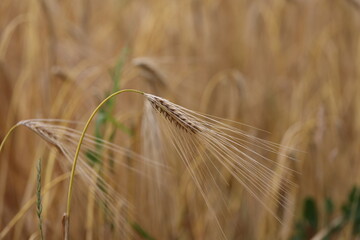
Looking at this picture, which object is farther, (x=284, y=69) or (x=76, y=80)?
(x=284, y=69)

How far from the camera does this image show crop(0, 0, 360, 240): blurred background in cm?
151

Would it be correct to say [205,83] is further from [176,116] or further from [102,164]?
[176,116]

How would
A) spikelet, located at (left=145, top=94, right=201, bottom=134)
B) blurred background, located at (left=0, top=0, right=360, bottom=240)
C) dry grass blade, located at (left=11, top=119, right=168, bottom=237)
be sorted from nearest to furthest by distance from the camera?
spikelet, located at (left=145, top=94, right=201, bottom=134) < dry grass blade, located at (left=11, top=119, right=168, bottom=237) < blurred background, located at (left=0, top=0, right=360, bottom=240)

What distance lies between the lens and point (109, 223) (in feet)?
4.31

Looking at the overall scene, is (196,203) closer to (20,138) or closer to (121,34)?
(20,138)

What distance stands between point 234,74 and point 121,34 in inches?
25.3

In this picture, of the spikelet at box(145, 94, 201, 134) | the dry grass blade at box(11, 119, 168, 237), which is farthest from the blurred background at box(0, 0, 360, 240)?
the spikelet at box(145, 94, 201, 134)

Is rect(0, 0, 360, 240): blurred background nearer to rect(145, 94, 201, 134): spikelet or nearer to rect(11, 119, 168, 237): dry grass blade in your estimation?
rect(11, 119, 168, 237): dry grass blade

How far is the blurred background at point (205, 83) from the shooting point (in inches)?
59.5

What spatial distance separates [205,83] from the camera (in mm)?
2111

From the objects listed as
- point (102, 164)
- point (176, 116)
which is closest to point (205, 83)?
point (102, 164)

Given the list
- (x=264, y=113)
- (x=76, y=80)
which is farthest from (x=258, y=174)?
(x=264, y=113)

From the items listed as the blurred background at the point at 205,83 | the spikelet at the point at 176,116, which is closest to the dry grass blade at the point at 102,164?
the blurred background at the point at 205,83

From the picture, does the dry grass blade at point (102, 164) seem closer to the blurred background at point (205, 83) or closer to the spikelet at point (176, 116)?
the blurred background at point (205, 83)
